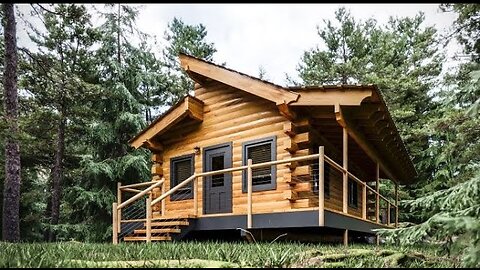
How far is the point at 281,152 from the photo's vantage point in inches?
400

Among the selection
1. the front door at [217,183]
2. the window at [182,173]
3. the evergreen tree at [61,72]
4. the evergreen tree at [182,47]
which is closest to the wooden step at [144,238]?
the front door at [217,183]

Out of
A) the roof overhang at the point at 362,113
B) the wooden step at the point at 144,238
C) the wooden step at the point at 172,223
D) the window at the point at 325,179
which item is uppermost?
the roof overhang at the point at 362,113

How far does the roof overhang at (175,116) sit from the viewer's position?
11773 millimetres

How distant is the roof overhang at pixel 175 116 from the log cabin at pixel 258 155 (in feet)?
0.10

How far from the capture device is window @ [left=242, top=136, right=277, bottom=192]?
33.8 ft

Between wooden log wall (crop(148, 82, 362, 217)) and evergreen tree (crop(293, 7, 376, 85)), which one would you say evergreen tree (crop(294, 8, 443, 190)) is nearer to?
evergreen tree (crop(293, 7, 376, 85))

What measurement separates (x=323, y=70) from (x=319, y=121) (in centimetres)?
1426

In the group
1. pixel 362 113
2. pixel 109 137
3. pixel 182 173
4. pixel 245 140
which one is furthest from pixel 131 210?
pixel 362 113

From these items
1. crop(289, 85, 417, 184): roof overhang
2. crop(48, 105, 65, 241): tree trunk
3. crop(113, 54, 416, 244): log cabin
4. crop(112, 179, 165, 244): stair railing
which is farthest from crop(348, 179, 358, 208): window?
crop(48, 105, 65, 241): tree trunk

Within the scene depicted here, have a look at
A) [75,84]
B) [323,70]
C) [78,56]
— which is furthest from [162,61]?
[75,84]

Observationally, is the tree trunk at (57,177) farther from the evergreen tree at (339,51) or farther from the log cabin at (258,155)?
the evergreen tree at (339,51)

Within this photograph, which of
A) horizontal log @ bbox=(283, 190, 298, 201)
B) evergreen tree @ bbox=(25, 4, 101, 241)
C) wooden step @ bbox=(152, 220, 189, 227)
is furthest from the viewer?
evergreen tree @ bbox=(25, 4, 101, 241)

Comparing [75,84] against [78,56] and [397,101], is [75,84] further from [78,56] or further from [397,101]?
[397,101]

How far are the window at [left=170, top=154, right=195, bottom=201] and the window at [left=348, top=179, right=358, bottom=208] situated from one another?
522 centimetres
